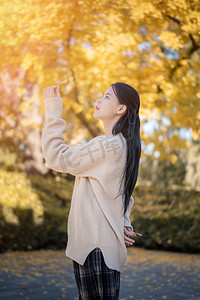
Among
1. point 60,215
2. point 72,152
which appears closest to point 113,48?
point 60,215

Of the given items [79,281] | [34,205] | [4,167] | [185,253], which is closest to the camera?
[79,281]

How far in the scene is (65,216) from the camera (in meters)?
7.48

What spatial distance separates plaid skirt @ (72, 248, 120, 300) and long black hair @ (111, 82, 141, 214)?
0.90 feet

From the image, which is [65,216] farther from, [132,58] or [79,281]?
[79,281]

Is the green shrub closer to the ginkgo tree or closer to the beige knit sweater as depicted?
the ginkgo tree

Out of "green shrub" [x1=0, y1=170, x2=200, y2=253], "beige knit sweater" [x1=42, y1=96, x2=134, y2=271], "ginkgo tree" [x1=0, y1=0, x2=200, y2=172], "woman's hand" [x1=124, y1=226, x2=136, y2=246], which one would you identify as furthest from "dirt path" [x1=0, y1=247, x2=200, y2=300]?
"beige knit sweater" [x1=42, y1=96, x2=134, y2=271]

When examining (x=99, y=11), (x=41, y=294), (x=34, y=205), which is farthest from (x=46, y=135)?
(x=34, y=205)

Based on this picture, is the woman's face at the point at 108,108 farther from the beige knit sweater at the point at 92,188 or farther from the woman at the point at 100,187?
the beige knit sweater at the point at 92,188

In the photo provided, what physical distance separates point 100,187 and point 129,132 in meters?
0.32

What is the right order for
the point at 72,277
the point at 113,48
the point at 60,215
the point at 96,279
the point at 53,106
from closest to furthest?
1. the point at 96,279
2. the point at 53,106
3. the point at 72,277
4. the point at 113,48
5. the point at 60,215

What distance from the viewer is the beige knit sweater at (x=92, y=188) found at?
1672mm

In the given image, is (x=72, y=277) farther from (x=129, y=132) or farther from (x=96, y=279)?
(x=129, y=132)

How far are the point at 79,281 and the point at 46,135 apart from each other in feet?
2.29

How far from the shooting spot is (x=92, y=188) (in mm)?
1731
